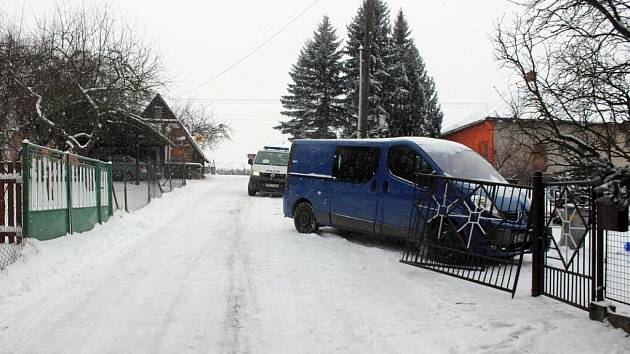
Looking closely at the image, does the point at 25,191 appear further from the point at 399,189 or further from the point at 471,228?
the point at 471,228

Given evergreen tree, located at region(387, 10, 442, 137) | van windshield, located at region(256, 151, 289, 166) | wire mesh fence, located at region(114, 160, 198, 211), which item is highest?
evergreen tree, located at region(387, 10, 442, 137)

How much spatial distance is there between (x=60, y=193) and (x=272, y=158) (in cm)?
1266

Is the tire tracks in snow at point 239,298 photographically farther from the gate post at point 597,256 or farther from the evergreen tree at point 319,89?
the evergreen tree at point 319,89

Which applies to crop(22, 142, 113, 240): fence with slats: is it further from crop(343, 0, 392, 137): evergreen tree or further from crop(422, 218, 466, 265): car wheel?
crop(343, 0, 392, 137): evergreen tree

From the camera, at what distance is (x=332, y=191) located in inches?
404

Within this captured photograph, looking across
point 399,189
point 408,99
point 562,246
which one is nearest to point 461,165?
point 399,189

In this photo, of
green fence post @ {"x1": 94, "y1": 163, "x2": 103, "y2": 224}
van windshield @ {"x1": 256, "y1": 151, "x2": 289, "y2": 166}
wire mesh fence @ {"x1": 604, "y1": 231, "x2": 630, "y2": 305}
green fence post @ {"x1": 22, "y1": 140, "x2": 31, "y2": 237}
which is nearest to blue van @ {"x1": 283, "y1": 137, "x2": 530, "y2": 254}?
wire mesh fence @ {"x1": 604, "y1": 231, "x2": 630, "y2": 305}

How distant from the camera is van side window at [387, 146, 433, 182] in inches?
337

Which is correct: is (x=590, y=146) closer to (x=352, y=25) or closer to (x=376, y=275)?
(x=376, y=275)

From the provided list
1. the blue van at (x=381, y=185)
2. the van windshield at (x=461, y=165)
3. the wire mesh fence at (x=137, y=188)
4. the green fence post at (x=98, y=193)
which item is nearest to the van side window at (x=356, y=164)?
the blue van at (x=381, y=185)

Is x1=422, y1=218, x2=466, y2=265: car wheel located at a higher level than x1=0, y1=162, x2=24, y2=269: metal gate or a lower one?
lower

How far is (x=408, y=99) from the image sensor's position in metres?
39.2

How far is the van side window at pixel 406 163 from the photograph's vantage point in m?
8.56

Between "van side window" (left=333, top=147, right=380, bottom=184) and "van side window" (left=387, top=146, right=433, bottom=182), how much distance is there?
37cm
